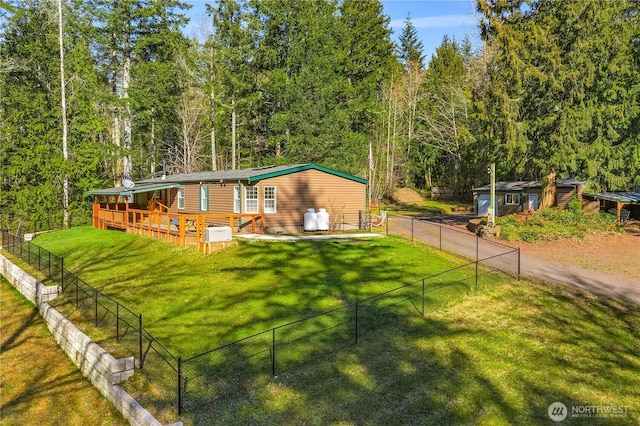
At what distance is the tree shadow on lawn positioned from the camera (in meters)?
7.13

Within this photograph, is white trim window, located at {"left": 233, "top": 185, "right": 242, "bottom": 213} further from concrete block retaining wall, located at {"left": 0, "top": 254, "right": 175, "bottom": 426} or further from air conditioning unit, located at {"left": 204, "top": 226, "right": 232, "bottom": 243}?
concrete block retaining wall, located at {"left": 0, "top": 254, "right": 175, "bottom": 426}

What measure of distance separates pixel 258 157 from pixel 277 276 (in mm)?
33165

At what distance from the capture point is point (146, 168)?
4847 centimetres

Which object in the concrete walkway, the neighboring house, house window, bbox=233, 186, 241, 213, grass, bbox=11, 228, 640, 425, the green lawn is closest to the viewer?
grass, bbox=11, 228, 640, 425

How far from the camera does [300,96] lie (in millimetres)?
37250

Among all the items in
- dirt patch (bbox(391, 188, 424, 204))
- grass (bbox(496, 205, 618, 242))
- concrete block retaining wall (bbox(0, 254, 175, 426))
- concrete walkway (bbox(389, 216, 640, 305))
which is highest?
dirt patch (bbox(391, 188, 424, 204))

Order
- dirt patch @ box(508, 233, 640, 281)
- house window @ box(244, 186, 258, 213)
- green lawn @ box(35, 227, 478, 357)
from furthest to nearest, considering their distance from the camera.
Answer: house window @ box(244, 186, 258, 213) → dirt patch @ box(508, 233, 640, 281) → green lawn @ box(35, 227, 478, 357)

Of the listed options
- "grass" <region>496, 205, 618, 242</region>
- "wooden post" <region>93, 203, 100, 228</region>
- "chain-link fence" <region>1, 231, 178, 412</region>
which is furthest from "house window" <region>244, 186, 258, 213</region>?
"grass" <region>496, 205, 618, 242</region>

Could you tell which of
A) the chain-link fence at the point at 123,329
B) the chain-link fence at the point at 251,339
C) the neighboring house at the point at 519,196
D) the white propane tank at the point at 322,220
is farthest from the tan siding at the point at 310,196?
the neighboring house at the point at 519,196

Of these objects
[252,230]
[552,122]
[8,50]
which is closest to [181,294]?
[252,230]

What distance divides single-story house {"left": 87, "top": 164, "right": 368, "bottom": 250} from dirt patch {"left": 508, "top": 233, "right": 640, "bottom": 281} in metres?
9.32

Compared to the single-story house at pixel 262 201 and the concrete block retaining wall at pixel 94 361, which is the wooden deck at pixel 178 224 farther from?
the concrete block retaining wall at pixel 94 361

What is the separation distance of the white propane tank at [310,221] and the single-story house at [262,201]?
68 cm

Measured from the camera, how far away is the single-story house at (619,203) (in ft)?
81.7
